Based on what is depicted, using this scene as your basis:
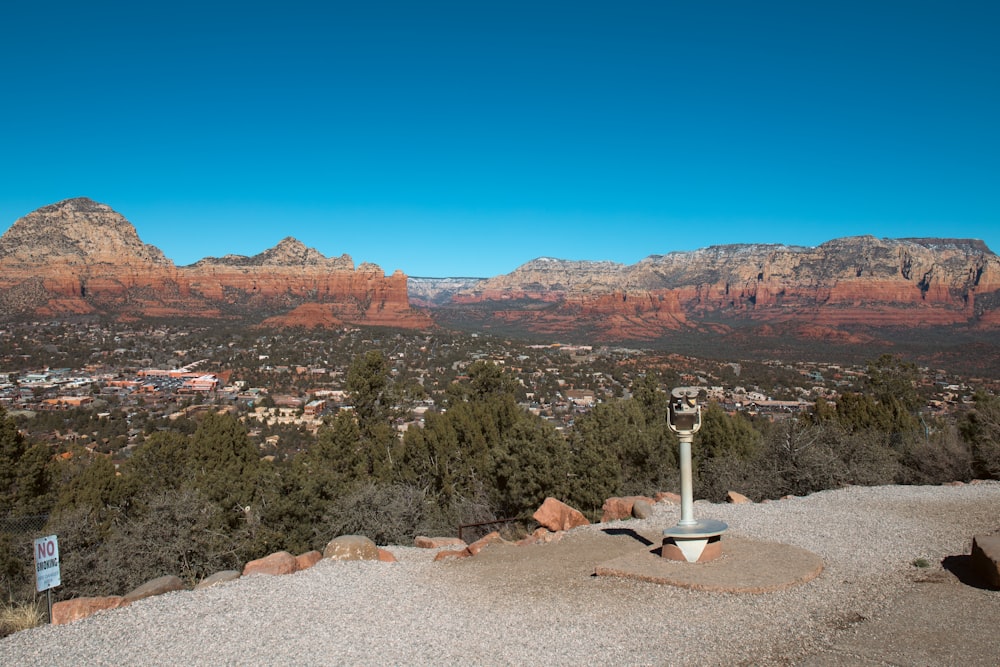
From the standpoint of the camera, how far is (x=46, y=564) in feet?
28.9

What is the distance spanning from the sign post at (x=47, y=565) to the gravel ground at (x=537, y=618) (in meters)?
0.69

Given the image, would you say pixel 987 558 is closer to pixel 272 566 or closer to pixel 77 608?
pixel 272 566

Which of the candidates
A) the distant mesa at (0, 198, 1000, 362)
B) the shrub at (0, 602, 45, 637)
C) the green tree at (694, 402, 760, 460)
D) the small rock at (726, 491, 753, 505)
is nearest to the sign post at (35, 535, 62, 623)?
the shrub at (0, 602, 45, 637)

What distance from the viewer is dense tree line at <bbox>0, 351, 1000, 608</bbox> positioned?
13.9m

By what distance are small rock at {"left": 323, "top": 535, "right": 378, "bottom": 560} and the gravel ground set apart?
296 mm

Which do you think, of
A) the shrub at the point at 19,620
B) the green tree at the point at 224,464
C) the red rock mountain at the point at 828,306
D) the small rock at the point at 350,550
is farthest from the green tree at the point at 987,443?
the red rock mountain at the point at 828,306

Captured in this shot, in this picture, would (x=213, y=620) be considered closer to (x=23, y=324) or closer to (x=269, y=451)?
(x=269, y=451)

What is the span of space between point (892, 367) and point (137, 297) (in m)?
108

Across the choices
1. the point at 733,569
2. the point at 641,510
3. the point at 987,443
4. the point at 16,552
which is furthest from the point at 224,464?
the point at 987,443

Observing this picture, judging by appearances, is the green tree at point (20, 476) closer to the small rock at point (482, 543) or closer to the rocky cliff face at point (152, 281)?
the small rock at point (482, 543)

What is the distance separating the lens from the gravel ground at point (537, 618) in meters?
7.02

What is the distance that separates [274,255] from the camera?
5999 inches

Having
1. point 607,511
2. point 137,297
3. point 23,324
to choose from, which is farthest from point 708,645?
point 137,297

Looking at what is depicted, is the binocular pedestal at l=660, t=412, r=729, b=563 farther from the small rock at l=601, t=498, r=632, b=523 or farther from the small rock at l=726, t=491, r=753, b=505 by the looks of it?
the small rock at l=726, t=491, r=753, b=505
